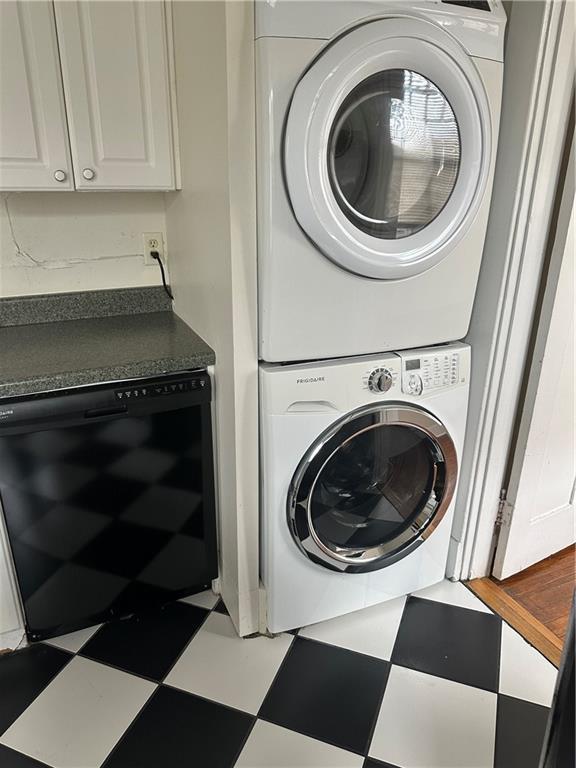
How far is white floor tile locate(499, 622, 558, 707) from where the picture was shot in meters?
1.49

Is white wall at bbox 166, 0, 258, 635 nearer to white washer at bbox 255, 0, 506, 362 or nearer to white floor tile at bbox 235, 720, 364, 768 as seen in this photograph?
white washer at bbox 255, 0, 506, 362

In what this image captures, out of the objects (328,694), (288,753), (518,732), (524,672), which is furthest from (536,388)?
(288,753)

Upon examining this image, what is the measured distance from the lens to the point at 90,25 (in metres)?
1.46

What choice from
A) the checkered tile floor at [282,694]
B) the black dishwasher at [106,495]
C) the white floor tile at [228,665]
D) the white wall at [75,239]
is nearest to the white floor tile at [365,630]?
the checkered tile floor at [282,694]

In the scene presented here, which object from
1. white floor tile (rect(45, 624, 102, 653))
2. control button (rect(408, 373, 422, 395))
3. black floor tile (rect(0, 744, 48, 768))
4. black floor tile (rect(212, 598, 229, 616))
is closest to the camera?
black floor tile (rect(0, 744, 48, 768))

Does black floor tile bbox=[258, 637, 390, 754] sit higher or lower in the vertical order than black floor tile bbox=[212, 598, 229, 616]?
lower

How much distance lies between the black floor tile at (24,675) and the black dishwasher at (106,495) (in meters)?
0.06

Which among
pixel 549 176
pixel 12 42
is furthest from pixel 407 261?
pixel 12 42

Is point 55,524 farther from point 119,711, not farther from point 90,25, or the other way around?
point 90,25

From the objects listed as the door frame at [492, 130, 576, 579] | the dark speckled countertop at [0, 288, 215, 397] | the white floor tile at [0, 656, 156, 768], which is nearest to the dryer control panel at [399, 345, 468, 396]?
the door frame at [492, 130, 576, 579]

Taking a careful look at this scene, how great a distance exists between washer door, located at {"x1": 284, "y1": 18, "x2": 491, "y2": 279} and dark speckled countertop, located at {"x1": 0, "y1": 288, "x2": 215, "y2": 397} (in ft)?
1.75

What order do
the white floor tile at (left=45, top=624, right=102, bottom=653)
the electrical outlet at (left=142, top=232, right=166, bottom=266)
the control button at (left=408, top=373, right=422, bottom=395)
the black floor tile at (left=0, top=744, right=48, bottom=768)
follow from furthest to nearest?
the electrical outlet at (left=142, top=232, right=166, bottom=266), the white floor tile at (left=45, top=624, right=102, bottom=653), the control button at (left=408, top=373, right=422, bottom=395), the black floor tile at (left=0, top=744, right=48, bottom=768)

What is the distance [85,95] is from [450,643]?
1.89m

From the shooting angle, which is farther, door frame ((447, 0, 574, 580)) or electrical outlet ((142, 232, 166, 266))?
electrical outlet ((142, 232, 166, 266))
